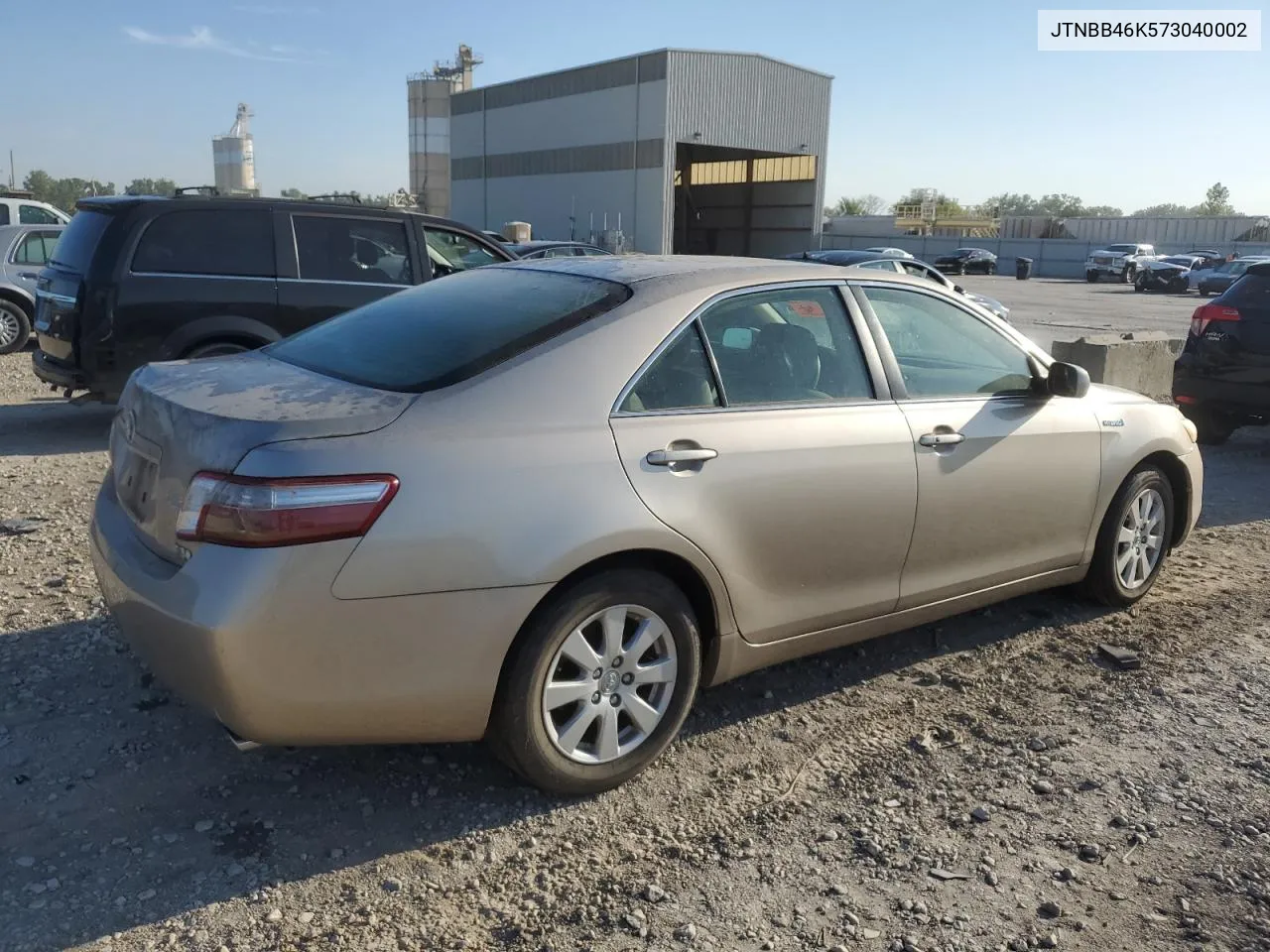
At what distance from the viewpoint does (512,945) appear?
267 centimetres

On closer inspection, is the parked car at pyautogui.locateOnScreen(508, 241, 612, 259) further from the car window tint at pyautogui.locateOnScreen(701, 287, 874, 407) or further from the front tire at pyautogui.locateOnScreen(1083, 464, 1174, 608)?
the car window tint at pyautogui.locateOnScreen(701, 287, 874, 407)

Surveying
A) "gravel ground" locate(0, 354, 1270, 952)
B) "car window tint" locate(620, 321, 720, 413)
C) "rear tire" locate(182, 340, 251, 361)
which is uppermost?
"car window tint" locate(620, 321, 720, 413)

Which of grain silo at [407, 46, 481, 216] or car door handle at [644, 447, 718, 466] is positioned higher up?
grain silo at [407, 46, 481, 216]

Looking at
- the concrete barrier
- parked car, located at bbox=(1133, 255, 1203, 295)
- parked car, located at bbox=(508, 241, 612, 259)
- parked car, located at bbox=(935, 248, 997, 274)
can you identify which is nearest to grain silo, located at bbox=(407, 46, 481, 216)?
parked car, located at bbox=(935, 248, 997, 274)

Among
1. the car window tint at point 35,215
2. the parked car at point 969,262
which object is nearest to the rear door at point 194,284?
the car window tint at point 35,215

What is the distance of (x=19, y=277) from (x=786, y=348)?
474 inches

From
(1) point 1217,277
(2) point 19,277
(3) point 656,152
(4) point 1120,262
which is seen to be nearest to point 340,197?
(2) point 19,277

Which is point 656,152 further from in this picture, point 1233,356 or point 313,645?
point 313,645

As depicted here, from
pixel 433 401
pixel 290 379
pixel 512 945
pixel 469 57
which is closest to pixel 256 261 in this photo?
pixel 290 379

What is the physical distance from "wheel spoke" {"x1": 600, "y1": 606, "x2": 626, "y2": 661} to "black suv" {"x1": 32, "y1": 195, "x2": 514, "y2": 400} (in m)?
5.67

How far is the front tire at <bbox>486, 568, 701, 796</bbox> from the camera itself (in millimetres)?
3096

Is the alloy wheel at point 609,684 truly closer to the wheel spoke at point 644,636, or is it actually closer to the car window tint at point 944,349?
the wheel spoke at point 644,636

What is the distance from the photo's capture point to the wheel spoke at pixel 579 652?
3148 millimetres

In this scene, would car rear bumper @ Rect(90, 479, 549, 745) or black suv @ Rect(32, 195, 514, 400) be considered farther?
black suv @ Rect(32, 195, 514, 400)
